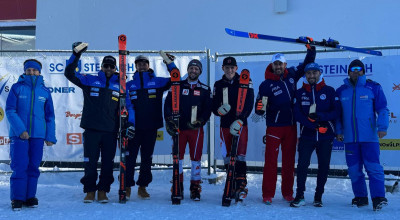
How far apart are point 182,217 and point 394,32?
234 inches

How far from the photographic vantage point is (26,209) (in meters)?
Result: 4.64

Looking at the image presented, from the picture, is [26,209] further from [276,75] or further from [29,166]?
[276,75]

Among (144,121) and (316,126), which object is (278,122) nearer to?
(316,126)

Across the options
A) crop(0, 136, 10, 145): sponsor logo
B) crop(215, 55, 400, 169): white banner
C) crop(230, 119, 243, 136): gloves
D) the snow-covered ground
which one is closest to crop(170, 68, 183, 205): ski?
the snow-covered ground

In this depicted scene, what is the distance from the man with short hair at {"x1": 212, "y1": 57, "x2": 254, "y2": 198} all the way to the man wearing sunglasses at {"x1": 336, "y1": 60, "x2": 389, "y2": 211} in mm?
1176

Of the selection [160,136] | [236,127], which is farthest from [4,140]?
[236,127]

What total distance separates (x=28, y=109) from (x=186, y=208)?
88.3 inches

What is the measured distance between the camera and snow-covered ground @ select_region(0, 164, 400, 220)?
4.32 m

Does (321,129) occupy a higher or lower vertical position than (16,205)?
higher

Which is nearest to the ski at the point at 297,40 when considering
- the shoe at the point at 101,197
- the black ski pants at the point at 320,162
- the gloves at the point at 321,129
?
the gloves at the point at 321,129

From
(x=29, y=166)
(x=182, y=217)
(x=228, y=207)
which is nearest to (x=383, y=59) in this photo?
(x=228, y=207)

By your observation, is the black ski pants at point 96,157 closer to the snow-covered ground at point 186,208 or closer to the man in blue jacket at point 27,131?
the snow-covered ground at point 186,208

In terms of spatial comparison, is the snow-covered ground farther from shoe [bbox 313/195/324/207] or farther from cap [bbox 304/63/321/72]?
cap [bbox 304/63/321/72]

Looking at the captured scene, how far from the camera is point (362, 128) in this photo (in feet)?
15.7
